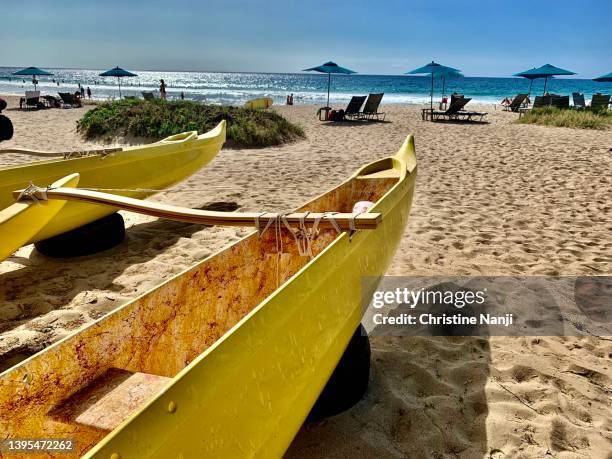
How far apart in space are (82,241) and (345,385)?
323 cm

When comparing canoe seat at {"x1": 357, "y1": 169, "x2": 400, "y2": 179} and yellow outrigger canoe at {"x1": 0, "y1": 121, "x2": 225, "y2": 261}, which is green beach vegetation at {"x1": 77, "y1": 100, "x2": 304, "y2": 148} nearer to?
yellow outrigger canoe at {"x1": 0, "y1": 121, "x2": 225, "y2": 261}

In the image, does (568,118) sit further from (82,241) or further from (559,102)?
(82,241)

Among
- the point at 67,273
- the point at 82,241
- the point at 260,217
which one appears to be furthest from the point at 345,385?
the point at 82,241

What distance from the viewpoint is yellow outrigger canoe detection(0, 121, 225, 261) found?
3.41m

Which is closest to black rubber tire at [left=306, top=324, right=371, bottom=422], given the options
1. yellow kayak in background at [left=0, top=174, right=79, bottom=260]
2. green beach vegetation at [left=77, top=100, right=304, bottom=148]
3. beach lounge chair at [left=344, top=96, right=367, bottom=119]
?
yellow kayak in background at [left=0, top=174, right=79, bottom=260]

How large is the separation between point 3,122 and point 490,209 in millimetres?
7459

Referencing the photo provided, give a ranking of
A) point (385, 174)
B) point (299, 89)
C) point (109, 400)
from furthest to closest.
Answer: point (299, 89) < point (385, 174) < point (109, 400)

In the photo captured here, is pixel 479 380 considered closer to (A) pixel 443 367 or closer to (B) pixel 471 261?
(A) pixel 443 367

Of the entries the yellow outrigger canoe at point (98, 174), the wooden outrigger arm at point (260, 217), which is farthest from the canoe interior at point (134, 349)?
the yellow outrigger canoe at point (98, 174)

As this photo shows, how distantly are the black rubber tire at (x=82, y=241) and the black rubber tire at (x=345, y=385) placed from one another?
10.3 ft

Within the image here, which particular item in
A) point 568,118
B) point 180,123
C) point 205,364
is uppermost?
point 568,118

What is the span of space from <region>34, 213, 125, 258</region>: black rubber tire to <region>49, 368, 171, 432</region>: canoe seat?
2855 millimetres

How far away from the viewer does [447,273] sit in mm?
3922

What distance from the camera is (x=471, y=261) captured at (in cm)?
416
